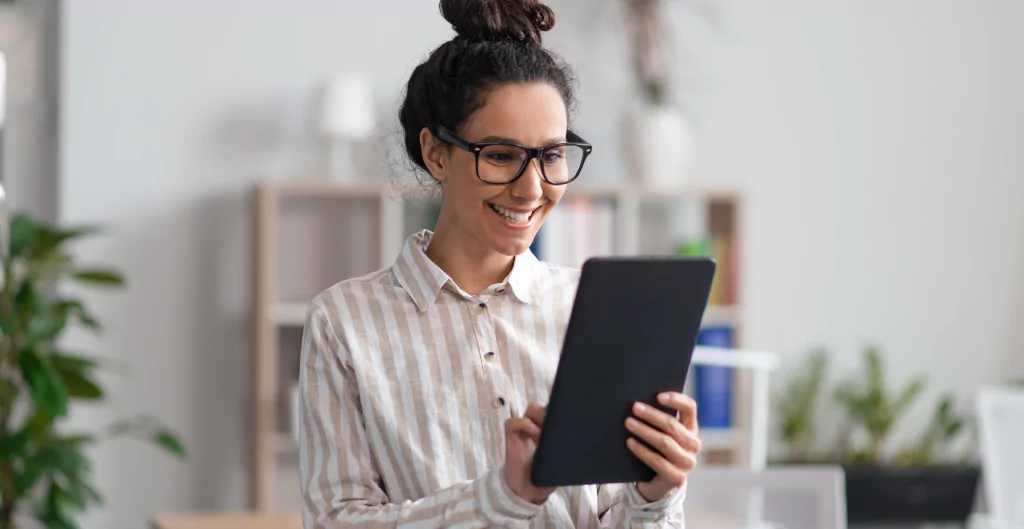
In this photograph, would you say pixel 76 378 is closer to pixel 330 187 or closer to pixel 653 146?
pixel 330 187

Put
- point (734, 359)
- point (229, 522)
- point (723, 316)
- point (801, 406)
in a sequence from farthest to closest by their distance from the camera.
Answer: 1. point (801, 406)
2. point (723, 316)
3. point (734, 359)
4. point (229, 522)

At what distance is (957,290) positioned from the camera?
4699 millimetres

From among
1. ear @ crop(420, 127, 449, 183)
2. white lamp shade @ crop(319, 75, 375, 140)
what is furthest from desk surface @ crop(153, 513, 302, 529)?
white lamp shade @ crop(319, 75, 375, 140)

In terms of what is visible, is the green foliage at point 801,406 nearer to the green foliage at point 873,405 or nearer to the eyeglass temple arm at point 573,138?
the green foliage at point 873,405

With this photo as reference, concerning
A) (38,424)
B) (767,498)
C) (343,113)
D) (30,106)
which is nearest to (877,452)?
(343,113)

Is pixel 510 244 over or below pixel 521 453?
over

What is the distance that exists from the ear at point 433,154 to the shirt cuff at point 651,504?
375 millimetres

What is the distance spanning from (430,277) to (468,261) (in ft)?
0.15

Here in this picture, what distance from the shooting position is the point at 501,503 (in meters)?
1.11

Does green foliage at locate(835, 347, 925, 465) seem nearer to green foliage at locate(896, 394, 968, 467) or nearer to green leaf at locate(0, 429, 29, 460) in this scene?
green foliage at locate(896, 394, 968, 467)

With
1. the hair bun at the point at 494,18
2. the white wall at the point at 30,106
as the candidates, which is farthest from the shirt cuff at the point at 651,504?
the white wall at the point at 30,106

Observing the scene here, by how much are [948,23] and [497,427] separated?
3.94 meters

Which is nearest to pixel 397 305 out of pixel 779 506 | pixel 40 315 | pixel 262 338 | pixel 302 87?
pixel 779 506

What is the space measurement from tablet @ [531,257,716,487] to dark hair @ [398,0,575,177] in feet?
0.80
